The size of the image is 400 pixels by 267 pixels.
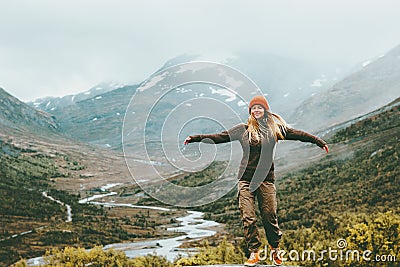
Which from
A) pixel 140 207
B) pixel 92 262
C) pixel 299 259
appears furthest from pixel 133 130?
pixel 140 207

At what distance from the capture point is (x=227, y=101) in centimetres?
1155

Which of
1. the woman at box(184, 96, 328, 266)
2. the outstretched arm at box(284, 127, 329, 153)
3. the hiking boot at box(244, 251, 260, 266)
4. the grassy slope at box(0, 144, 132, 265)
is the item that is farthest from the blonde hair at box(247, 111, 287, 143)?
the grassy slope at box(0, 144, 132, 265)

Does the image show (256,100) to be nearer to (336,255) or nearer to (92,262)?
(336,255)

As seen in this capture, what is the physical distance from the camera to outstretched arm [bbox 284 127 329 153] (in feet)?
35.5

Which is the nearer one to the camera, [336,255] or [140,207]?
[336,255]

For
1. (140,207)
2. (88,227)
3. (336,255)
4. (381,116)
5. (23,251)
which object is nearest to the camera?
(336,255)

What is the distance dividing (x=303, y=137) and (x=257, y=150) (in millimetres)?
1150

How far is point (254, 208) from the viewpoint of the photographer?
36.2 feet

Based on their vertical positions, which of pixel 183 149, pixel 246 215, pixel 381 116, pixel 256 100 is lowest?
pixel 246 215

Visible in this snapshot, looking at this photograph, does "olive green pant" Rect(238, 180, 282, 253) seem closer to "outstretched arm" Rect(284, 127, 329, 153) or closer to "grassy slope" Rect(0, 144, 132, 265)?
"outstretched arm" Rect(284, 127, 329, 153)

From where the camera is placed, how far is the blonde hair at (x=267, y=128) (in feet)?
35.3

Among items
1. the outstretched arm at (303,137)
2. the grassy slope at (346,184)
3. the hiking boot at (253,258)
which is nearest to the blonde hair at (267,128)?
the outstretched arm at (303,137)

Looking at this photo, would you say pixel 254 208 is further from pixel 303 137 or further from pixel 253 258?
pixel 303 137

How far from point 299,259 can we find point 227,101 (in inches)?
969
